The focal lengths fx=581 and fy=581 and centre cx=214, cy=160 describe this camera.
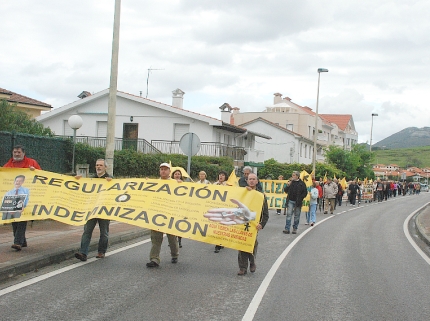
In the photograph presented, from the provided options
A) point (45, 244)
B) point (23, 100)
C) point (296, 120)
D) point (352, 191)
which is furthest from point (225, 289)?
point (296, 120)

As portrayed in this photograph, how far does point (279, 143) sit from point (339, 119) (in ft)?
147

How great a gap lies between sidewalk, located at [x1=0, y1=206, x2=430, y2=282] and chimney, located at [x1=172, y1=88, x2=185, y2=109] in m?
30.6

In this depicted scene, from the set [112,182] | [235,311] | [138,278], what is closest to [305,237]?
[112,182]

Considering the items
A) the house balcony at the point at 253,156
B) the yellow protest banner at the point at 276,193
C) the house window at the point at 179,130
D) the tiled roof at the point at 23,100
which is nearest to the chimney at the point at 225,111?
the house balcony at the point at 253,156

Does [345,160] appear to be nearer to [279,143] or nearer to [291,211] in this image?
[279,143]

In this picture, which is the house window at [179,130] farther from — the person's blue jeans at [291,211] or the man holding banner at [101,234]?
the man holding banner at [101,234]

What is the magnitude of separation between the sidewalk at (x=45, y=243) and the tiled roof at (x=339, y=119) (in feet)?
297

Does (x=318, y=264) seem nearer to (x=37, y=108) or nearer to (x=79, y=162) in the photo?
(x=79, y=162)

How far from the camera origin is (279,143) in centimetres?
6631

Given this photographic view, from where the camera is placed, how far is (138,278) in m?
8.81

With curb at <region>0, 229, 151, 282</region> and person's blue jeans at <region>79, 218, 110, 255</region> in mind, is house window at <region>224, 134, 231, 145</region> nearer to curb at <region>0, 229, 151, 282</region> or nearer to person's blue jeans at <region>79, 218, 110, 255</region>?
curb at <region>0, 229, 151, 282</region>

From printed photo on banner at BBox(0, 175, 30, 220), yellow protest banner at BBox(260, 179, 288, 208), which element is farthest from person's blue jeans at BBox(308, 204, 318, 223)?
printed photo on banner at BBox(0, 175, 30, 220)

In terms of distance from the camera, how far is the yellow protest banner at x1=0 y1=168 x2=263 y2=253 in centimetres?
975

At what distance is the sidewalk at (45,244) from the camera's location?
28.9 ft
